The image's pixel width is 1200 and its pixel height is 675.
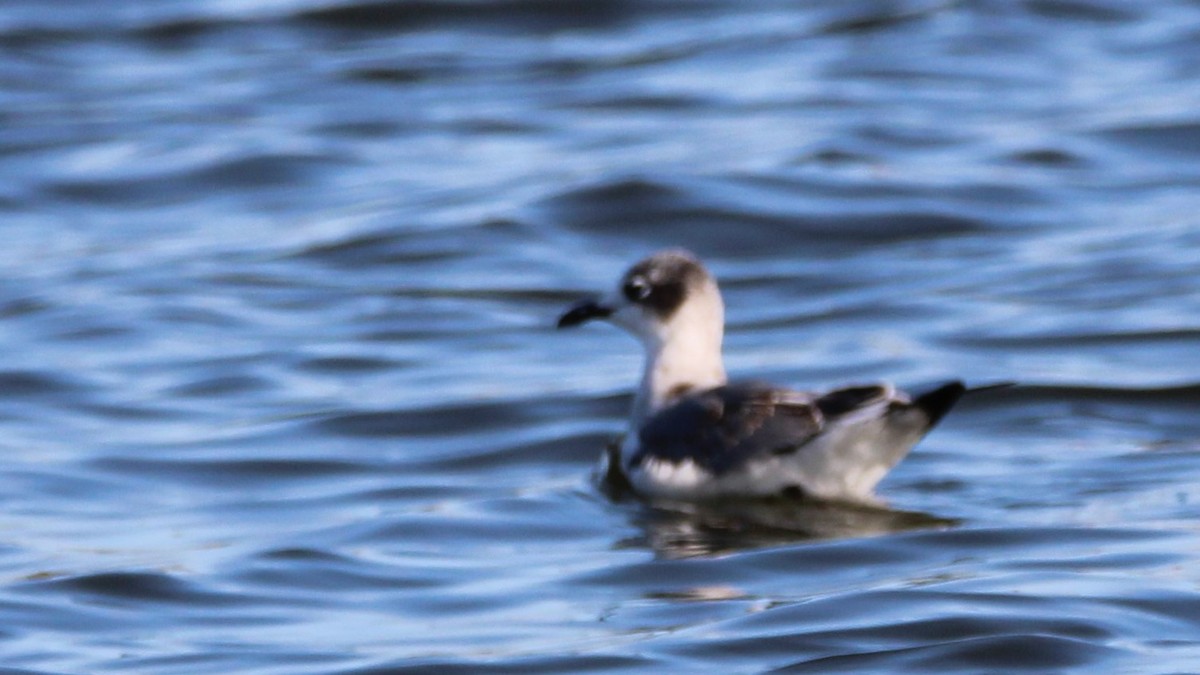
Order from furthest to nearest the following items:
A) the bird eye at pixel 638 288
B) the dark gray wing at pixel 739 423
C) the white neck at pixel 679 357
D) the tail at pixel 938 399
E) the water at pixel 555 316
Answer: the bird eye at pixel 638 288
the white neck at pixel 679 357
the dark gray wing at pixel 739 423
the tail at pixel 938 399
the water at pixel 555 316

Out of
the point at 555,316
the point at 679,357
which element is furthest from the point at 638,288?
the point at 555,316

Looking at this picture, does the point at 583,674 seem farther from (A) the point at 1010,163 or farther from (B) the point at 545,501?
(A) the point at 1010,163

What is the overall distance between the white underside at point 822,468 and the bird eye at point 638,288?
941mm

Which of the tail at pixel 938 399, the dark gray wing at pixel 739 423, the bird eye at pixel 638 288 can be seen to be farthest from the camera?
the bird eye at pixel 638 288

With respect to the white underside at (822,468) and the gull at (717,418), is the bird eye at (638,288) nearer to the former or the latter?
the gull at (717,418)

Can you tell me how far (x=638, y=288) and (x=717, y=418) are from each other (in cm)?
108

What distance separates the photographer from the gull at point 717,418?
9203mm

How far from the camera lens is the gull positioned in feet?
30.2

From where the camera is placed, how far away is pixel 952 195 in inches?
636

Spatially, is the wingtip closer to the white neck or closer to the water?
the water

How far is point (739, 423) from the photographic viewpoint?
959 cm

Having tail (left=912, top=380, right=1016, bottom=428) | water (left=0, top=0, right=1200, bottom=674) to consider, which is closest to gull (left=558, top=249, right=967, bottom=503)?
tail (left=912, top=380, right=1016, bottom=428)

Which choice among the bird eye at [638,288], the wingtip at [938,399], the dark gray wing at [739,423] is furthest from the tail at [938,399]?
the bird eye at [638,288]

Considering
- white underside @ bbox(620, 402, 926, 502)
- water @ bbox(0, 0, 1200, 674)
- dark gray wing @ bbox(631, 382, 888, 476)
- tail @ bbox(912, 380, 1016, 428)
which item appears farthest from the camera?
dark gray wing @ bbox(631, 382, 888, 476)
